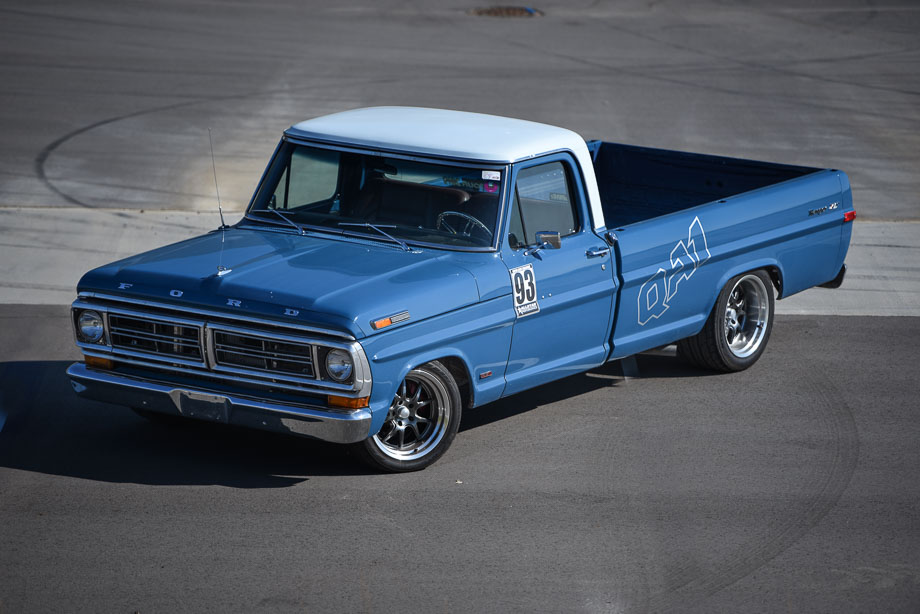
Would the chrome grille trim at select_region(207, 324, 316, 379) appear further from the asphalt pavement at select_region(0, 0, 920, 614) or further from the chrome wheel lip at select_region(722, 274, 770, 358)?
the chrome wheel lip at select_region(722, 274, 770, 358)

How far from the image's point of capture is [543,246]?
288 inches

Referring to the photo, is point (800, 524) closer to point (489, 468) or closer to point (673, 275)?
point (489, 468)

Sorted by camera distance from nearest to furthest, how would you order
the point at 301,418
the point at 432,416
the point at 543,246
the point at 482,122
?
the point at 301,418
the point at 432,416
the point at 543,246
the point at 482,122

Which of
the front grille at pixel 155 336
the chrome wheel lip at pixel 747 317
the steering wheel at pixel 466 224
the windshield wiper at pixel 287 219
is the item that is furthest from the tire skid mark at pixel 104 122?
the chrome wheel lip at pixel 747 317

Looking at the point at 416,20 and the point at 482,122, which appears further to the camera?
the point at 416,20

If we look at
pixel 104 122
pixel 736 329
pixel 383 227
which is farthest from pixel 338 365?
pixel 104 122

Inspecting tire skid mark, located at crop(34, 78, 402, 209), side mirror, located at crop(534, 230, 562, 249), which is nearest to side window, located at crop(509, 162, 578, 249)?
side mirror, located at crop(534, 230, 562, 249)

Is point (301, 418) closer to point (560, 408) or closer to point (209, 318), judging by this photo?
point (209, 318)

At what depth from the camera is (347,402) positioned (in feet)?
20.5

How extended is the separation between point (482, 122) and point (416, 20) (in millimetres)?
18424

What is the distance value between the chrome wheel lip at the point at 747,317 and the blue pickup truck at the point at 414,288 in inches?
0.6

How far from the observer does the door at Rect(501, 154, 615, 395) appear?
23.5ft

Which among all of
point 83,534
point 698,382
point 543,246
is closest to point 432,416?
point 543,246

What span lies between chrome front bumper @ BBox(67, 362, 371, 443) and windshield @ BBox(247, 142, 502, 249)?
1.42 m
